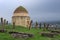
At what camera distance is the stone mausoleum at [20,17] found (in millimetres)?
46219

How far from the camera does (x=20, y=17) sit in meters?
46.2

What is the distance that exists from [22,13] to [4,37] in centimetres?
2358

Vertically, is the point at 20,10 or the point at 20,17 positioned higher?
the point at 20,10

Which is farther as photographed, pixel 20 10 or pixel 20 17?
pixel 20 10

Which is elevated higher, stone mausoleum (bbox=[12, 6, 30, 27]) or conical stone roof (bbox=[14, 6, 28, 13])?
conical stone roof (bbox=[14, 6, 28, 13])

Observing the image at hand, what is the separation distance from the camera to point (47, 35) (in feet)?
90.0

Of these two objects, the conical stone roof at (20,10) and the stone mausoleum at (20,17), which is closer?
the stone mausoleum at (20,17)

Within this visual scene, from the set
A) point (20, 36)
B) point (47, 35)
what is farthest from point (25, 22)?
point (20, 36)

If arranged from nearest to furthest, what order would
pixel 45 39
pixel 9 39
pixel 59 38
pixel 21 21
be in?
pixel 9 39, pixel 45 39, pixel 59 38, pixel 21 21

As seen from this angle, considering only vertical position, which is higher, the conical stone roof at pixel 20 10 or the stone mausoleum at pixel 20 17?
the conical stone roof at pixel 20 10

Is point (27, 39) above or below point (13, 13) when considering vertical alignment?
below

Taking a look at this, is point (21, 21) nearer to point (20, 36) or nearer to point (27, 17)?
point (27, 17)

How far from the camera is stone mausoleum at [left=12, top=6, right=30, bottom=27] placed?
46.2 m

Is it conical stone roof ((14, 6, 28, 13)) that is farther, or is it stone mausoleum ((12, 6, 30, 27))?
conical stone roof ((14, 6, 28, 13))
